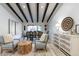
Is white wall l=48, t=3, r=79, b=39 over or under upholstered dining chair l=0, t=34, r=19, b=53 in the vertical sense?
over

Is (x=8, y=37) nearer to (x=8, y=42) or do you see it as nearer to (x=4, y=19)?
(x=8, y=42)

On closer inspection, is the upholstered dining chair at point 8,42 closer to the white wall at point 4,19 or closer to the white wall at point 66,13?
the white wall at point 4,19

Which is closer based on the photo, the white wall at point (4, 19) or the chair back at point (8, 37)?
the white wall at point (4, 19)

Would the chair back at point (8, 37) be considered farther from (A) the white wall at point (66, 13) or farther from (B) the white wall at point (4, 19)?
(A) the white wall at point (66, 13)

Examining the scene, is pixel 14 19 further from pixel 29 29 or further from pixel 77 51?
pixel 77 51

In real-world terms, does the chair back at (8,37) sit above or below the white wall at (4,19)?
below

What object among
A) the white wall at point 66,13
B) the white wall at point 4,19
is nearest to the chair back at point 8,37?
the white wall at point 4,19

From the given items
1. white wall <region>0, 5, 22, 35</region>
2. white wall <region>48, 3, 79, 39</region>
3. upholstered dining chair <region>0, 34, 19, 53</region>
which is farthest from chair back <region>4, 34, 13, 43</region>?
white wall <region>48, 3, 79, 39</region>

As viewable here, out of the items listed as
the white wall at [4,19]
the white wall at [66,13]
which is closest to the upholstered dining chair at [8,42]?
the white wall at [4,19]

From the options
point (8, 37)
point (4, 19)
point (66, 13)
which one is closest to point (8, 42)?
point (8, 37)

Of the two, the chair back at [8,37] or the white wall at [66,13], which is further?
the chair back at [8,37]

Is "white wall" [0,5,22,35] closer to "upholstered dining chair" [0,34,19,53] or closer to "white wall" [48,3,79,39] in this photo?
"upholstered dining chair" [0,34,19,53]

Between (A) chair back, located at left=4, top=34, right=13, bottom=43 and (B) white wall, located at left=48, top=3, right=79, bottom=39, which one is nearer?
(B) white wall, located at left=48, top=3, right=79, bottom=39

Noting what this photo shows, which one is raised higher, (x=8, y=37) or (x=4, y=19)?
(x=4, y=19)
